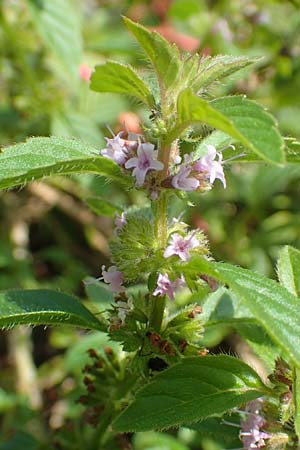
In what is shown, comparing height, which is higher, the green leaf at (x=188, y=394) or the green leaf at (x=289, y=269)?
the green leaf at (x=289, y=269)

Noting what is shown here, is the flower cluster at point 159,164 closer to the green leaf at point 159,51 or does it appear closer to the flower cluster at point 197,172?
the flower cluster at point 197,172

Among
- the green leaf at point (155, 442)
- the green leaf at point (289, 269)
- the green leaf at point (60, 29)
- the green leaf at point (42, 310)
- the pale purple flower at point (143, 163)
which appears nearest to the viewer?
the pale purple flower at point (143, 163)

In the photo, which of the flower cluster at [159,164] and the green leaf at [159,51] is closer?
the green leaf at [159,51]

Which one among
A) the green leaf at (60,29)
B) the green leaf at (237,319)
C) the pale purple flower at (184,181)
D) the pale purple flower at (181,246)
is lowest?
the green leaf at (237,319)

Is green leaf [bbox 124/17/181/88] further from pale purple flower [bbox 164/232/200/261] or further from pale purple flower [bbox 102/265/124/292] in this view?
pale purple flower [bbox 102/265/124/292]

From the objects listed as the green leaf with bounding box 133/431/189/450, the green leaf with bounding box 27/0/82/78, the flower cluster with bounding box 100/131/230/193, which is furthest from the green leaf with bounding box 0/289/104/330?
the green leaf with bounding box 27/0/82/78

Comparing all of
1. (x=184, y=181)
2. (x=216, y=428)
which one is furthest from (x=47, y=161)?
(x=216, y=428)

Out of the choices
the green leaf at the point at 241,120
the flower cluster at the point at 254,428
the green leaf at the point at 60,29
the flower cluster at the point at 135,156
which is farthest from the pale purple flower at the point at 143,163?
the green leaf at the point at 60,29
